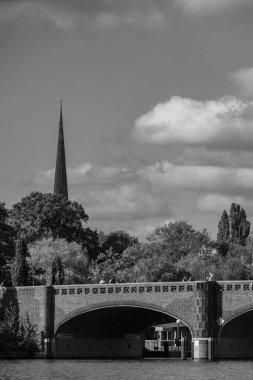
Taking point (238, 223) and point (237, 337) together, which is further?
point (238, 223)

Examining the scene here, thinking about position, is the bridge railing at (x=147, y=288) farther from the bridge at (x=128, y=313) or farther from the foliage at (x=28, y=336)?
the foliage at (x=28, y=336)

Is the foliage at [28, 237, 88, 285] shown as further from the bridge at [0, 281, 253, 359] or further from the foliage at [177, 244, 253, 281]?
the bridge at [0, 281, 253, 359]

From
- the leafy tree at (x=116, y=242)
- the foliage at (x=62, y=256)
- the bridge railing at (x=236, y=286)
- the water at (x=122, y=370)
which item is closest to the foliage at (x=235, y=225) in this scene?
the leafy tree at (x=116, y=242)

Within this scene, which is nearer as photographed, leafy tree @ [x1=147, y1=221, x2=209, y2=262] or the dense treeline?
the dense treeline

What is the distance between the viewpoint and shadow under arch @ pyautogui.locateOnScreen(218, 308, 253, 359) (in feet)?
354

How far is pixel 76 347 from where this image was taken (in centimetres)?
11812

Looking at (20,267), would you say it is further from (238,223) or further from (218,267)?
(238,223)

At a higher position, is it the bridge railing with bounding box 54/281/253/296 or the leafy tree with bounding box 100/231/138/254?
the leafy tree with bounding box 100/231/138/254

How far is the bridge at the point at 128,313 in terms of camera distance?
353 feet

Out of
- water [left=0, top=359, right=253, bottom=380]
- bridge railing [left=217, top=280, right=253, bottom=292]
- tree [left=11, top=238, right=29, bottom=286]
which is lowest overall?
water [left=0, top=359, right=253, bottom=380]

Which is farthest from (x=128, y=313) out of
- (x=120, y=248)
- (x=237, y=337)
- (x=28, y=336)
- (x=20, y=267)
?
(x=120, y=248)

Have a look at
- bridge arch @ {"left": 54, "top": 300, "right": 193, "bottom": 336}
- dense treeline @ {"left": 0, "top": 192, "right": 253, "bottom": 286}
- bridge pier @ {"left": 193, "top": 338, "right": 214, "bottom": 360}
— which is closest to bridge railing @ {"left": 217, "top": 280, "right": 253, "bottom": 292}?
bridge arch @ {"left": 54, "top": 300, "right": 193, "bottom": 336}

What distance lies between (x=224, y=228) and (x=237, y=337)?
84660 mm

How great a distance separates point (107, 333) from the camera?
405ft
